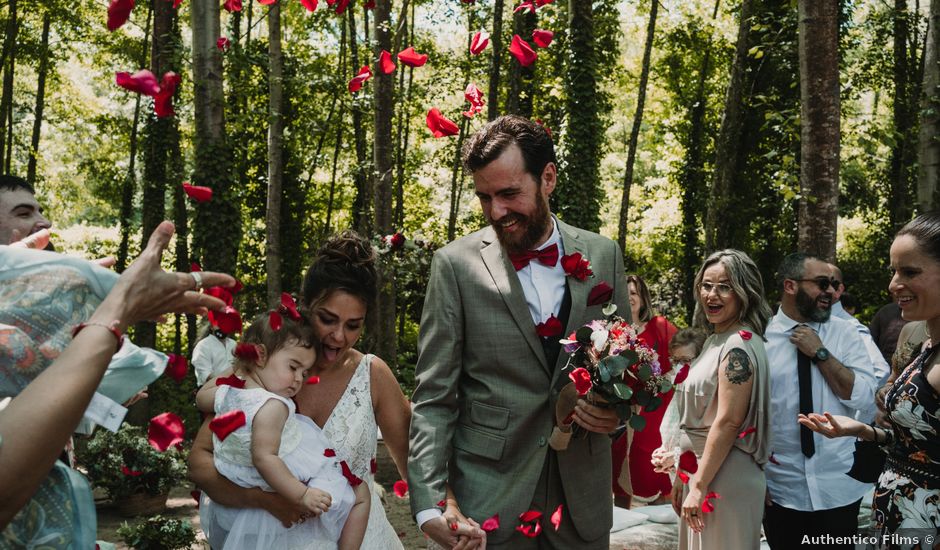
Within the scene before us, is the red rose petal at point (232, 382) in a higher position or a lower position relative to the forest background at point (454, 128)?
lower

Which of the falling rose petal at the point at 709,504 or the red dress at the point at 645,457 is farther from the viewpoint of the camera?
the red dress at the point at 645,457

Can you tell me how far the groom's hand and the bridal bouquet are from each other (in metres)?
0.03

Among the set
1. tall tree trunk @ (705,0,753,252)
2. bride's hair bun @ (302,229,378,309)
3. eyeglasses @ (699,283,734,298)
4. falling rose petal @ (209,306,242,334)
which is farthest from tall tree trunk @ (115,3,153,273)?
falling rose petal @ (209,306,242,334)

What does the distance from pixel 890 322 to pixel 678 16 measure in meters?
18.7

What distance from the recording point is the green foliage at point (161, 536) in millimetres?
6316

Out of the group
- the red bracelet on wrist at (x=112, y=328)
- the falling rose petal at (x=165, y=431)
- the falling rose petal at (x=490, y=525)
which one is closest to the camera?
the red bracelet on wrist at (x=112, y=328)

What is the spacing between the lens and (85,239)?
2969 centimetres

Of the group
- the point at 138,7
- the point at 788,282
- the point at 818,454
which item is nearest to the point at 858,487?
the point at 818,454

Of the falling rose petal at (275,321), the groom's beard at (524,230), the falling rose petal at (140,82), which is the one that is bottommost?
the falling rose petal at (275,321)

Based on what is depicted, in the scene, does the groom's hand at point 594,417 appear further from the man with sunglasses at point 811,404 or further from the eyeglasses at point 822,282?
the eyeglasses at point 822,282

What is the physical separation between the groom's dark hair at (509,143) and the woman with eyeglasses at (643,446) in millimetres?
3914

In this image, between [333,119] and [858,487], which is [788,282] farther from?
[333,119]

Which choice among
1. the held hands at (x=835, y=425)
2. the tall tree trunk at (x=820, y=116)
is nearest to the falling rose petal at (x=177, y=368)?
the held hands at (x=835, y=425)

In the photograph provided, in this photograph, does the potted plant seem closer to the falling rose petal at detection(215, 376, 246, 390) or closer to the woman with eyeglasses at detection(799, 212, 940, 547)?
the falling rose petal at detection(215, 376, 246, 390)
